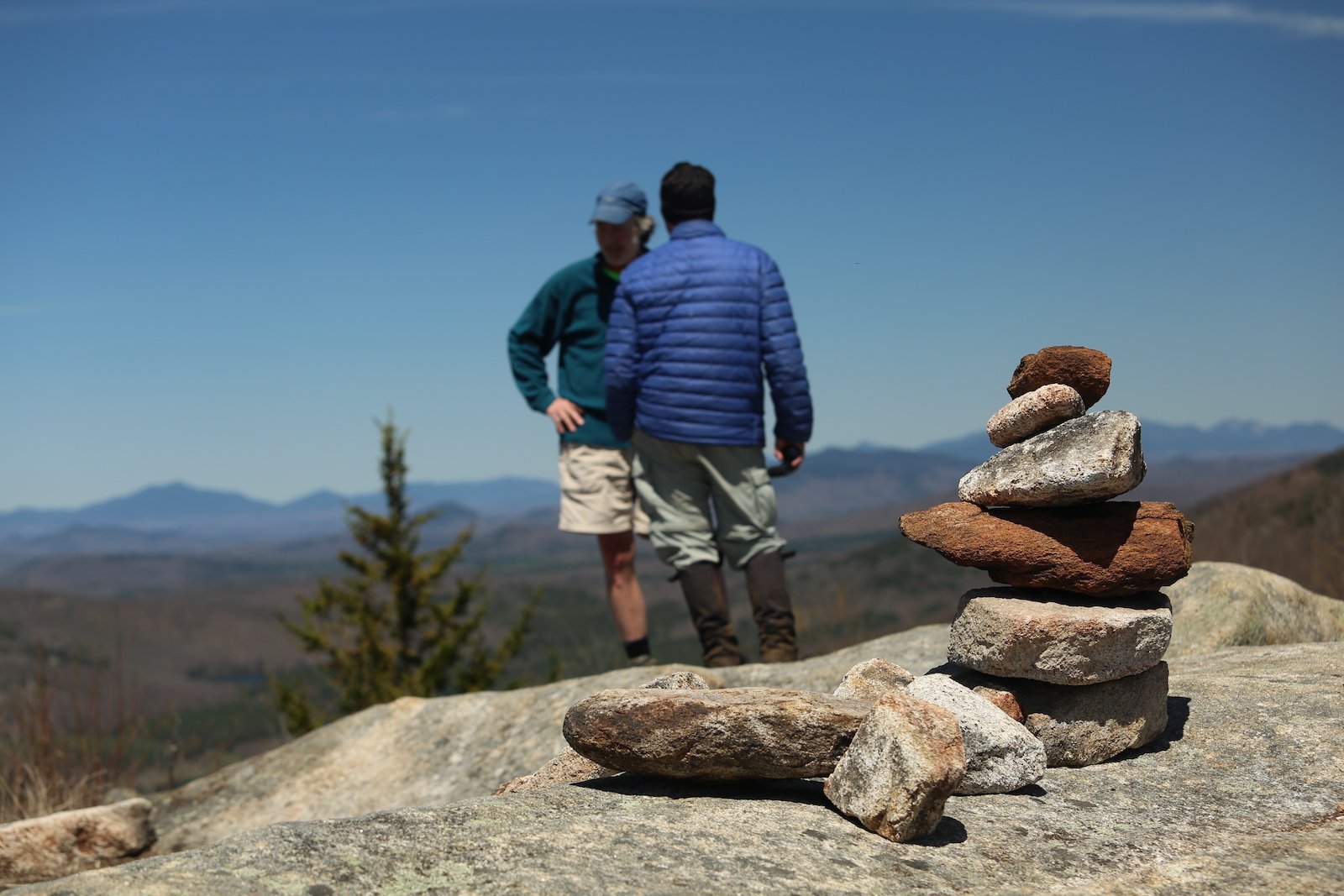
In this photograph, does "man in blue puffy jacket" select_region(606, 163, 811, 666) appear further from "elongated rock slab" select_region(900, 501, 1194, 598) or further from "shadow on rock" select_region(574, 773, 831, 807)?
"shadow on rock" select_region(574, 773, 831, 807)

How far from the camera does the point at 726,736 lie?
4.08 metres

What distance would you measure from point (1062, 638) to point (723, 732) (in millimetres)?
1676

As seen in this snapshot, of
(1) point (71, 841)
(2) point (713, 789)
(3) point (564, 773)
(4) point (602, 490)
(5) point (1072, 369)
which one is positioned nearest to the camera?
(2) point (713, 789)

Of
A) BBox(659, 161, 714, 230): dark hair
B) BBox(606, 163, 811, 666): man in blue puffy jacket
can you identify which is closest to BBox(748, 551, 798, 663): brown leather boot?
BBox(606, 163, 811, 666): man in blue puffy jacket

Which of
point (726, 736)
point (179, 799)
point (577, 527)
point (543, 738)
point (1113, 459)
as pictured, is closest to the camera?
point (726, 736)

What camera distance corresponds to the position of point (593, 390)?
8453 millimetres

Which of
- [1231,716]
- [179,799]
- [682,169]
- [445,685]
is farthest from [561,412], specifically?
[445,685]

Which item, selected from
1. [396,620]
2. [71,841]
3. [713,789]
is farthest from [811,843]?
[396,620]

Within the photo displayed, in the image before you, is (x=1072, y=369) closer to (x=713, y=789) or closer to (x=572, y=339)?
(x=713, y=789)

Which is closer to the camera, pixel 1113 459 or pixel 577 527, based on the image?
pixel 1113 459

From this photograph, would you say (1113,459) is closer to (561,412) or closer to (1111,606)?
(1111,606)

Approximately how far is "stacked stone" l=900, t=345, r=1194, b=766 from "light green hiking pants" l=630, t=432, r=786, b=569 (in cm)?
248

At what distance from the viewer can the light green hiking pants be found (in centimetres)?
771

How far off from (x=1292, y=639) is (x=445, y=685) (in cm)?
1560
